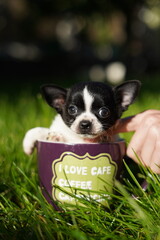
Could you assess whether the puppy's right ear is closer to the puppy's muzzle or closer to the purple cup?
the puppy's muzzle

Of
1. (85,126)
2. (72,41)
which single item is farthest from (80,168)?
(72,41)

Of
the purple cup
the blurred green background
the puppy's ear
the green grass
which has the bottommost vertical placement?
the green grass

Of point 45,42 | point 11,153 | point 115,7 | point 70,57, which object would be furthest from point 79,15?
point 11,153

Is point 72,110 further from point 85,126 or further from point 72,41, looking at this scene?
point 72,41

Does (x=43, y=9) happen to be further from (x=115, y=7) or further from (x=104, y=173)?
(x=104, y=173)

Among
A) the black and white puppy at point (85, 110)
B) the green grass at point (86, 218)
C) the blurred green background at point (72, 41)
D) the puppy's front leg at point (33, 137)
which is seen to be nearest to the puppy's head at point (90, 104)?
the black and white puppy at point (85, 110)

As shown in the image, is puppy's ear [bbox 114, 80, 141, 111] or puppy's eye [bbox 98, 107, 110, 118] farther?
puppy's ear [bbox 114, 80, 141, 111]

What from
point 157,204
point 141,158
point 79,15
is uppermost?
point 79,15

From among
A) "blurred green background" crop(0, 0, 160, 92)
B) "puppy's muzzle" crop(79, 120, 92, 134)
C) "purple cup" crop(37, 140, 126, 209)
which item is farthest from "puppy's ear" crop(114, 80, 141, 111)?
"blurred green background" crop(0, 0, 160, 92)
